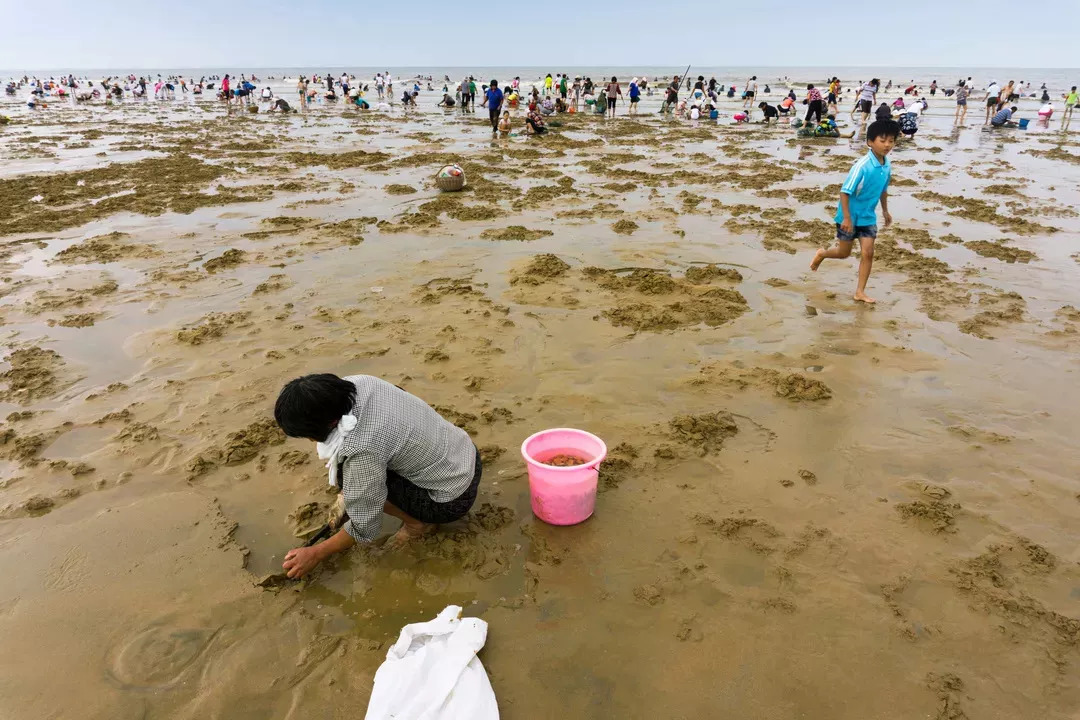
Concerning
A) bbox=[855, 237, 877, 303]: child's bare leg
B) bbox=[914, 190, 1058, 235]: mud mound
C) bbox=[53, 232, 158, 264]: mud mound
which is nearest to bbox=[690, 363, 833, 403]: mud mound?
bbox=[855, 237, 877, 303]: child's bare leg

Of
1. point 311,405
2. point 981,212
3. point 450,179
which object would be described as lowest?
point 311,405

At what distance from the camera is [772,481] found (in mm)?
3391

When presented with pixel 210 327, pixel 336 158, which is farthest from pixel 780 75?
pixel 210 327

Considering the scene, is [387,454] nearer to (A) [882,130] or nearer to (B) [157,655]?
(B) [157,655]

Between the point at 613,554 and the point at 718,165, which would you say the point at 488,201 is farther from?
the point at 613,554

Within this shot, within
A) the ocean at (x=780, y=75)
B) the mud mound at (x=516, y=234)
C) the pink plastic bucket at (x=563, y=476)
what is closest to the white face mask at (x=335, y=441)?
the pink plastic bucket at (x=563, y=476)

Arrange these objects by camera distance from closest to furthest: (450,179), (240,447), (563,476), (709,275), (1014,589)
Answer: (1014,589) → (563,476) → (240,447) → (709,275) → (450,179)

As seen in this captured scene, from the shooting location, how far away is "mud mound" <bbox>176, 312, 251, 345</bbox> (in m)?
5.11

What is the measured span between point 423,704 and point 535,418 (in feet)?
7.22

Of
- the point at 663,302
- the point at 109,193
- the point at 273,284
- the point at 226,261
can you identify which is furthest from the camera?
the point at 109,193

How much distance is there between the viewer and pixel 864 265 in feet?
18.5

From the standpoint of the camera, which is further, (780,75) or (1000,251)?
(780,75)

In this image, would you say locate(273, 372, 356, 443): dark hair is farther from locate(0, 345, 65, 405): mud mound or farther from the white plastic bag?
locate(0, 345, 65, 405): mud mound

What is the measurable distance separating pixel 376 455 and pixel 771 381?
125 inches
